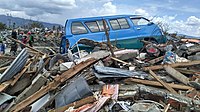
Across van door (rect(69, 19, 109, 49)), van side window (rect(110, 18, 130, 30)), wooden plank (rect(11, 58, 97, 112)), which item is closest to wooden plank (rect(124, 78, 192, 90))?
wooden plank (rect(11, 58, 97, 112))

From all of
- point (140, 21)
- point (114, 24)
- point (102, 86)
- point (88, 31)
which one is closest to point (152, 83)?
point (102, 86)

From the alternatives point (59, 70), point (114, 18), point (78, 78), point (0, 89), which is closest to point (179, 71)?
point (78, 78)

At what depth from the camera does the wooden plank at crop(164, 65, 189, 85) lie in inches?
225

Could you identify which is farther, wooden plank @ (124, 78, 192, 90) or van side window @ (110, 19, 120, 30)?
van side window @ (110, 19, 120, 30)

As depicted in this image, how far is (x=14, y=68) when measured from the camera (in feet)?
19.9

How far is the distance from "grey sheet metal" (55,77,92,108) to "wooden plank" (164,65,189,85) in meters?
1.96

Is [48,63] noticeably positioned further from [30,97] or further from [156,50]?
[156,50]

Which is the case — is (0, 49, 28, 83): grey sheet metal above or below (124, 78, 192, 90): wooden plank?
above

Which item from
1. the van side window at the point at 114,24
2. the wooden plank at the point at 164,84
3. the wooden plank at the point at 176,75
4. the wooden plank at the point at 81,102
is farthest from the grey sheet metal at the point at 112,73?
the van side window at the point at 114,24

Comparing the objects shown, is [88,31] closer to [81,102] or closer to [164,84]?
[164,84]

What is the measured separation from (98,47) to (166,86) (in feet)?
11.5

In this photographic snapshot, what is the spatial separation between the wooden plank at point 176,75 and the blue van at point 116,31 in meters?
3.91

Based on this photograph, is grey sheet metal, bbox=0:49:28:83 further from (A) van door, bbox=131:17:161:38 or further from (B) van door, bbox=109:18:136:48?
(A) van door, bbox=131:17:161:38

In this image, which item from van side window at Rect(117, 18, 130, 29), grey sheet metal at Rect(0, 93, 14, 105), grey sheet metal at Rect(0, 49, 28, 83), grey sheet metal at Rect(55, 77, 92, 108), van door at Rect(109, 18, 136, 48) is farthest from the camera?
van side window at Rect(117, 18, 130, 29)
